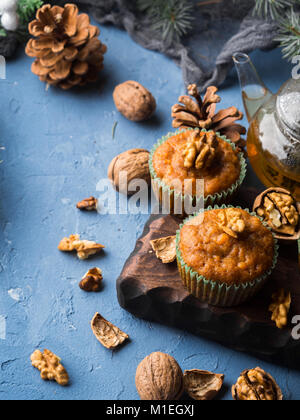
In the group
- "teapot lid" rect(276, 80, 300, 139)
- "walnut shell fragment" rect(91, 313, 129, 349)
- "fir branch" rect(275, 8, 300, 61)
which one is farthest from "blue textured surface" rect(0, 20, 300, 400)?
"teapot lid" rect(276, 80, 300, 139)

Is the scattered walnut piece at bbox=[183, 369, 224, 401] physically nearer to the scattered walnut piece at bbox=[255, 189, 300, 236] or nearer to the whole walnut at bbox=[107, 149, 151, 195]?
the scattered walnut piece at bbox=[255, 189, 300, 236]

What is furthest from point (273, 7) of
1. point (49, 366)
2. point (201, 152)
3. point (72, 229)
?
point (49, 366)

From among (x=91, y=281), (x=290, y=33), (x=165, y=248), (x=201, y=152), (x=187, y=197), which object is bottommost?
(x=91, y=281)

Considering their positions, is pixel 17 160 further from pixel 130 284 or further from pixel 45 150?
pixel 130 284

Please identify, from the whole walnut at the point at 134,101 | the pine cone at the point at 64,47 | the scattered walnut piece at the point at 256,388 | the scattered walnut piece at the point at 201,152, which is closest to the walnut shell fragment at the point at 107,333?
the scattered walnut piece at the point at 256,388

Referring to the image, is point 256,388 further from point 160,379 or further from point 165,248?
point 165,248

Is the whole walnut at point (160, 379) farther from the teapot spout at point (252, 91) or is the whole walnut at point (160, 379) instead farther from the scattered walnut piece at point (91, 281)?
the teapot spout at point (252, 91)

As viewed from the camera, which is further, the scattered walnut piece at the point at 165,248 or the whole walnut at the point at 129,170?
the whole walnut at the point at 129,170
